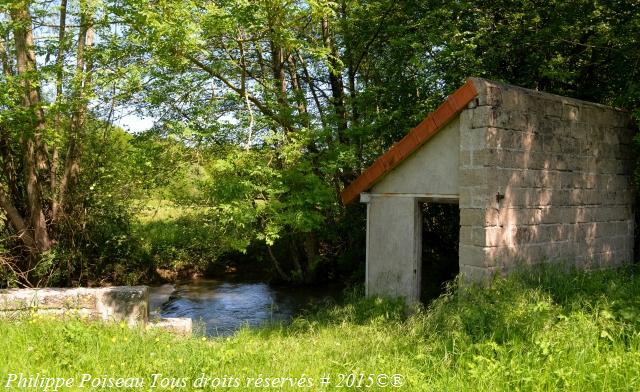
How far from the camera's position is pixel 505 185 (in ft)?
22.8

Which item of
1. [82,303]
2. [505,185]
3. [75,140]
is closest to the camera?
[82,303]

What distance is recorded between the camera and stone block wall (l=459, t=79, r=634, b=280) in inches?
268

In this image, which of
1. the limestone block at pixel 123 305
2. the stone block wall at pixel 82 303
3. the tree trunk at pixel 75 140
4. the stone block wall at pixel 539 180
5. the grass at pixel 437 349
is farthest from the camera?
the tree trunk at pixel 75 140

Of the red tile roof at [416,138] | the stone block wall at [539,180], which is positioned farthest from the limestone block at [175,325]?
the stone block wall at [539,180]

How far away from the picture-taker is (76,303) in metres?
6.59

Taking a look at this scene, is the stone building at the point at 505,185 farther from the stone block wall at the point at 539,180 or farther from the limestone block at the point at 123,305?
the limestone block at the point at 123,305

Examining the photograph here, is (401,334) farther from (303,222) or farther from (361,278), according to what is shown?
(361,278)

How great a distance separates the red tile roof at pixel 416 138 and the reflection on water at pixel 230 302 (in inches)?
117

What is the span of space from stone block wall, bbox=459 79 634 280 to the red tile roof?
0.48 ft

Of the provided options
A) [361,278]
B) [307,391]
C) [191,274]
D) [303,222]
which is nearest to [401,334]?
[307,391]

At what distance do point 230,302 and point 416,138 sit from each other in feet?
20.4

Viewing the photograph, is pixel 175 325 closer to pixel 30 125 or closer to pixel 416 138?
pixel 416 138

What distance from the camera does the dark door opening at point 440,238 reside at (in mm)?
11458

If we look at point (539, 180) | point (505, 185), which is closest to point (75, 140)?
point (505, 185)
